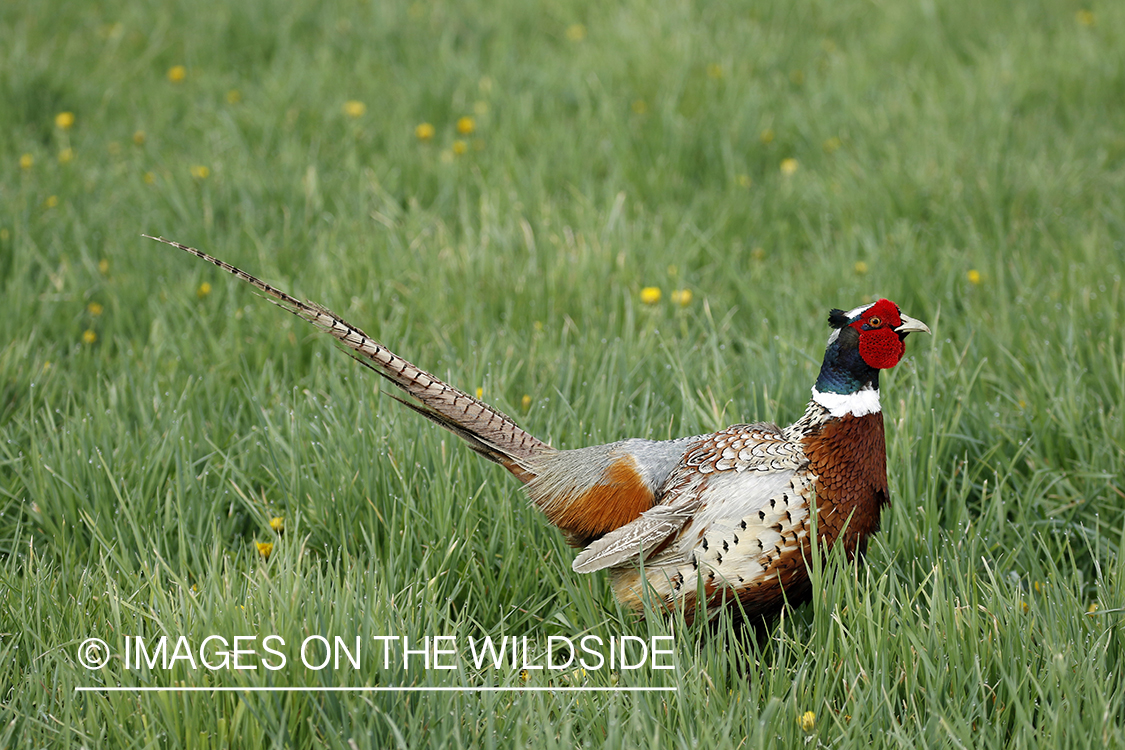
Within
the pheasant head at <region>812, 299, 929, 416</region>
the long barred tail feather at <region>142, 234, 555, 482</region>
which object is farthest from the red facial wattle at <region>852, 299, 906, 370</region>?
the long barred tail feather at <region>142, 234, 555, 482</region>

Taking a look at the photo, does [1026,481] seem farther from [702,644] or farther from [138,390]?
[138,390]

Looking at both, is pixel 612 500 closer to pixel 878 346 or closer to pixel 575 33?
pixel 878 346

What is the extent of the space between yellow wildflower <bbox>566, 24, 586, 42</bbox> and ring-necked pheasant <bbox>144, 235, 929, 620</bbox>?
4.53m

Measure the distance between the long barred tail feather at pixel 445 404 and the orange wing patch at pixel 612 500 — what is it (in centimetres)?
17

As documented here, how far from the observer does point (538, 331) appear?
3.80 m

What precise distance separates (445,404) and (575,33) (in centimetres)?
466

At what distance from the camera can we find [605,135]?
5.38 meters

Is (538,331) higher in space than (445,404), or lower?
higher

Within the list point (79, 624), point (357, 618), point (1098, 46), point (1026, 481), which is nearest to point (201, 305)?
point (79, 624)

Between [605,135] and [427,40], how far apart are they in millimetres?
1862

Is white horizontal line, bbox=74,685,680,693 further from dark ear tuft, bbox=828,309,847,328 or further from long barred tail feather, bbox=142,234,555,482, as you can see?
dark ear tuft, bbox=828,309,847,328

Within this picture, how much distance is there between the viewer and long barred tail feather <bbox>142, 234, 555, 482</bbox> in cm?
248

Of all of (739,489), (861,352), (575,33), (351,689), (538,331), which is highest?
(575,33)

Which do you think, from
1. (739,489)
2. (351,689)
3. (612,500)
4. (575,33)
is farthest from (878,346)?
(575,33)
